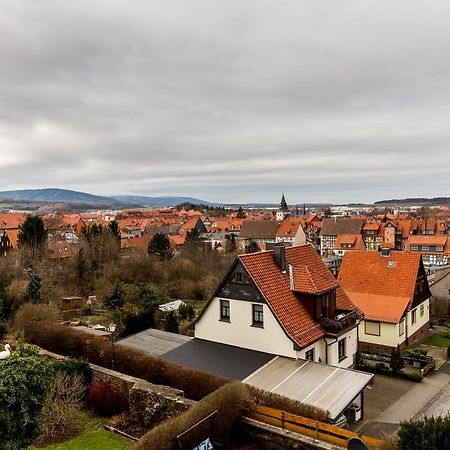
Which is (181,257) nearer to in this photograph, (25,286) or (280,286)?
(25,286)

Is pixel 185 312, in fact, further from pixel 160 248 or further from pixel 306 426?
pixel 306 426

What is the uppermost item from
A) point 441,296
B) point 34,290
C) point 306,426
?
point 34,290

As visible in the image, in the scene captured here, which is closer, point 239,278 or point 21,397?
point 21,397

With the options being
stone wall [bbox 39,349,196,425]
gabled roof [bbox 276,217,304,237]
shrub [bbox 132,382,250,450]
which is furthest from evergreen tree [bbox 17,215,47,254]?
gabled roof [bbox 276,217,304,237]

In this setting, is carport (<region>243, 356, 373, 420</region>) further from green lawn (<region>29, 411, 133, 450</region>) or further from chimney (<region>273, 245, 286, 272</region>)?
green lawn (<region>29, 411, 133, 450</region>)

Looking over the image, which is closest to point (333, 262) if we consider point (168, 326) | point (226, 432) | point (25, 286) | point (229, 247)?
point (229, 247)

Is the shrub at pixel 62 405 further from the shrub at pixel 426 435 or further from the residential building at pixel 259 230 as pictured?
the residential building at pixel 259 230

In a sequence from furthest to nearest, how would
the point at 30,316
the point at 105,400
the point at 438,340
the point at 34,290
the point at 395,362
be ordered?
1. the point at 34,290
2. the point at 438,340
3. the point at 30,316
4. the point at 395,362
5. the point at 105,400

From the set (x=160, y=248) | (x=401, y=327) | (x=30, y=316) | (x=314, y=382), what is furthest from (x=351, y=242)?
(x=314, y=382)
